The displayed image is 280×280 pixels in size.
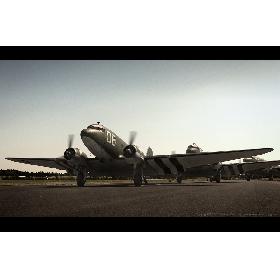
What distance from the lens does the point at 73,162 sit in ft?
64.2

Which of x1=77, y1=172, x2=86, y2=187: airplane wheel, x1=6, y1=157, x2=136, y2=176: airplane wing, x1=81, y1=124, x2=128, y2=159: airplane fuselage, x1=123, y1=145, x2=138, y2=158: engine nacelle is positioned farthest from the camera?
x1=6, y1=157, x2=136, y2=176: airplane wing

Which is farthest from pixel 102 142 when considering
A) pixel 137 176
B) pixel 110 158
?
pixel 137 176

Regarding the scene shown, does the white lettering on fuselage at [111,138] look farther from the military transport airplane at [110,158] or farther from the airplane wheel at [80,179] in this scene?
the airplane wheel at [80,179]

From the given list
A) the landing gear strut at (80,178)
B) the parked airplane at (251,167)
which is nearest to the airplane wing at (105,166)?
the landing gear strut at (80,178)

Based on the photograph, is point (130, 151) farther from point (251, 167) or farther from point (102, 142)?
point (251, 167)

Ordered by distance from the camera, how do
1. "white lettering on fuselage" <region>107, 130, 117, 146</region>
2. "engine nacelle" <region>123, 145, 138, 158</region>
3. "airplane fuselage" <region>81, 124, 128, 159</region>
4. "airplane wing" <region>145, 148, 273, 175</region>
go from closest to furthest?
"airplane fuselage" <region>81, 124, 128, 159</region>
"engine nacelle" <region>123, 145, 138, 158</region>
"white lettering on fuselage" <region>107, 130, 117, 146</region>
"airplane wing" <region>145, 148, 273, 175</region>

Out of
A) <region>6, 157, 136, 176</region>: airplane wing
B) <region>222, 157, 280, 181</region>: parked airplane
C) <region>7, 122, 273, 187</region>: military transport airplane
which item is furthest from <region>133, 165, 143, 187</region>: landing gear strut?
<region>222, 157, 280, 181</region>: parked airplane

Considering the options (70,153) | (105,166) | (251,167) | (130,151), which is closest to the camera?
(70,153)

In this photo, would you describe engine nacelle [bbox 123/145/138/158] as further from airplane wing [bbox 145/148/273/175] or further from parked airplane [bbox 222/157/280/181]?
parked airplane [bbox 222/157/280/181]

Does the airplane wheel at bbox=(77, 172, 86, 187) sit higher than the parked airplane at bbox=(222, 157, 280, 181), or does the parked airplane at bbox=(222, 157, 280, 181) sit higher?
the parked airplane at bbox=(222, 157, 280, 181)

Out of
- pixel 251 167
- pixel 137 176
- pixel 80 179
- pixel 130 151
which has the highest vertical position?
pixel 130 151
